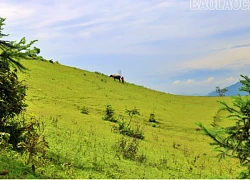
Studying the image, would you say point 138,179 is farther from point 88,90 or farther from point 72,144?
point 88,90

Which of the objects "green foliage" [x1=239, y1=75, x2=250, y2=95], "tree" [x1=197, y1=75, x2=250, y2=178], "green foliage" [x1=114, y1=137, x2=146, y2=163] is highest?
"green foliage" [x1=239, y1=75, x2=250, y2=95]

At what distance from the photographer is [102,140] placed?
16.4 m

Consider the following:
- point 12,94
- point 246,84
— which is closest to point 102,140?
point 12,94

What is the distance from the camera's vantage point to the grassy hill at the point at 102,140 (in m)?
10.8

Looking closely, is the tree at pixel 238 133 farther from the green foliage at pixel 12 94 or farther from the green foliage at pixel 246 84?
the green foliage at pixel 12 94

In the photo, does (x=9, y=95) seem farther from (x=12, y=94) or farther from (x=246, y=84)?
(x=246, y=84)

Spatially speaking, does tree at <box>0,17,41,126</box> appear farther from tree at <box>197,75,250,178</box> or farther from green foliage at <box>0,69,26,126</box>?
tree at <box>197,75,250,178</box>

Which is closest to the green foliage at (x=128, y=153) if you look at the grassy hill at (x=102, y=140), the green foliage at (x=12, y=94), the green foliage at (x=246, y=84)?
the grassy hill at (x=102, y=140)

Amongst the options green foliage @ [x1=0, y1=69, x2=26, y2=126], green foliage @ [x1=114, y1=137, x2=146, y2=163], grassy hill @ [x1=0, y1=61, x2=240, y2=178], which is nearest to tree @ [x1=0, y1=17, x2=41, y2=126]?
green foliage @ [x1=0, y1=69, x2=26, y2=126]

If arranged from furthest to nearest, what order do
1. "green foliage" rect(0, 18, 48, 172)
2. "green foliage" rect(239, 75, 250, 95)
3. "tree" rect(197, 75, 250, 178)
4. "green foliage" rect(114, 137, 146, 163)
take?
"green foliage" rect(114, 137, 146, 163)
"green foliage" rect(0, 18, 48, 172)
"green foliage" rect(239, 75, 250, 95)
"tree" rect(197, 75, 250, 178)

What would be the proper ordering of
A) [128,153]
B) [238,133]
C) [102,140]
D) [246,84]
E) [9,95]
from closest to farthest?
1. [238,133]
2. [246,84]
3. [9,95]
4. [128,153]
5. [102,140]

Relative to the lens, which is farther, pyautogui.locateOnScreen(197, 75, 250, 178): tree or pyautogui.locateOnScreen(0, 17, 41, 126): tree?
pyautogui.locateOnScreen(0, 17, 41, 126): tree

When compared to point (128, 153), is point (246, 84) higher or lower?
higher

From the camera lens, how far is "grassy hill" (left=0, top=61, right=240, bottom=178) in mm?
10777
